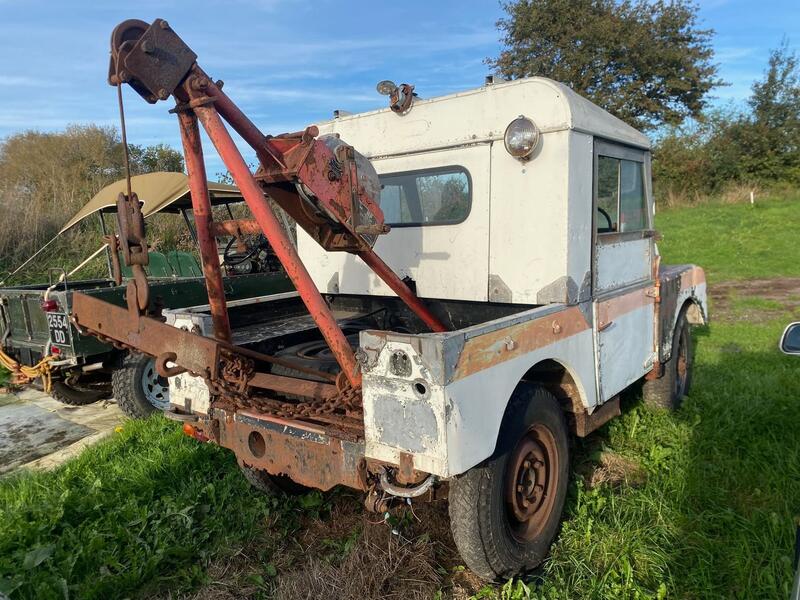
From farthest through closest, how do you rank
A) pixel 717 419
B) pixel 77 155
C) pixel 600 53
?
pixel 600 53
pixel 77 155
pixel 717 419

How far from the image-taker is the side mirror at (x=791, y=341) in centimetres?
179

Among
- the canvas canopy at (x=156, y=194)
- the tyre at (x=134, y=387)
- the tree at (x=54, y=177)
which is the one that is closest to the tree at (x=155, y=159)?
the tree at (x=54, y=177)

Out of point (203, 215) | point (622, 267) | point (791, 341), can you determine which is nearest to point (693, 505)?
point (622, 267)

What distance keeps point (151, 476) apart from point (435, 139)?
292 centimetres

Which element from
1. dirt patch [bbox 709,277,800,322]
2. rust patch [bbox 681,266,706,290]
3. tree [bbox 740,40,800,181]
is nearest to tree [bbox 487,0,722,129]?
tree [bbox 740,40,800,181]

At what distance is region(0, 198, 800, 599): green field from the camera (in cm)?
259

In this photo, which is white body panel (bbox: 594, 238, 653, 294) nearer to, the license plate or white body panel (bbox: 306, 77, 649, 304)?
white body panel (bbox: 306, 77, 649, 304)

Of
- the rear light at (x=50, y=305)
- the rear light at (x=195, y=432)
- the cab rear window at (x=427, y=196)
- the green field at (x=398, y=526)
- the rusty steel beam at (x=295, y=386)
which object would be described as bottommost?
the green field at (x=398, y=526)

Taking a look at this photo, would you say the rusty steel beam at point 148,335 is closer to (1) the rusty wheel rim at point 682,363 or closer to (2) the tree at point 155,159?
(1) the rusty wheel rim at point 682,363

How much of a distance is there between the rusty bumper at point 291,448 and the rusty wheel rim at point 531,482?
0.73m

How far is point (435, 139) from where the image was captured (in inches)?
137

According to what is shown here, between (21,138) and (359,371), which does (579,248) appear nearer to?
(359,371)

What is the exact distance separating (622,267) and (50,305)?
186 inches

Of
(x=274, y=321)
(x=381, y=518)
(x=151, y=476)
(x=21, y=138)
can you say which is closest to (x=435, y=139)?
(x=274, y=321)
